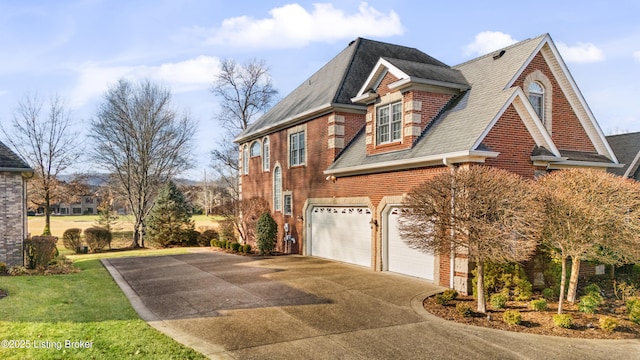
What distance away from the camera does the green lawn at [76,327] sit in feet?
22.0

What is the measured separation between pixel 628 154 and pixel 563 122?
695cm

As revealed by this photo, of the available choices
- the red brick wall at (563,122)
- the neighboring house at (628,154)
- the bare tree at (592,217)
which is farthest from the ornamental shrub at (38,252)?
the neighboring house at (628,154)

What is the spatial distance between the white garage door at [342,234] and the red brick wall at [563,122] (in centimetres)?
734

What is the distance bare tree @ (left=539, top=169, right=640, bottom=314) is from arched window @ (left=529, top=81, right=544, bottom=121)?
522 centimetres

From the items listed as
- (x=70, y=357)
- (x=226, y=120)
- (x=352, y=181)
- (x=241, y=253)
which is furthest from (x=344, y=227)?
(x=226, y=120)

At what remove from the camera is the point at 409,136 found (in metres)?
13.9

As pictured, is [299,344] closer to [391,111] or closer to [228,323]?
[228,323]

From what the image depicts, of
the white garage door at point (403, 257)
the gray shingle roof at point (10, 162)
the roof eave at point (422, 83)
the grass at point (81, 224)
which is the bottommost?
the grass at point (81, 224)

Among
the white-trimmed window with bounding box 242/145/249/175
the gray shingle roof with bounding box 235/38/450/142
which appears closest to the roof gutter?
the gray shingle roof with bounding box 235/38/450/142

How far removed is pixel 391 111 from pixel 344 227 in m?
5.31

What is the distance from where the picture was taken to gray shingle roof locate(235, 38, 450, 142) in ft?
61.5

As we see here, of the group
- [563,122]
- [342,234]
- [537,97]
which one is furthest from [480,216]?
[342,234]

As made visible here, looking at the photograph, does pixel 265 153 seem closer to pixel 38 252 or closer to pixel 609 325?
pixel 38 252

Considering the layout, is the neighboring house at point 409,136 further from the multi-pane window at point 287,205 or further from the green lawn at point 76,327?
the green lawn at point 76,327
